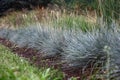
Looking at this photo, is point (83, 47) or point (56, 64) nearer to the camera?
point (83, 47)

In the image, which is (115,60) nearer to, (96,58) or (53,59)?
Answer: (96,58)

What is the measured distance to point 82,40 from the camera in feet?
22.6

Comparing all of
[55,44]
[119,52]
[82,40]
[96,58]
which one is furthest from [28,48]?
[119,52]

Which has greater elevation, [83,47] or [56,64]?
[83,47]

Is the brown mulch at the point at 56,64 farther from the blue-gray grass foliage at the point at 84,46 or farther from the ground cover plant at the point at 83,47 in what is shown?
the blue-gray grass foliage at the point at 84,46

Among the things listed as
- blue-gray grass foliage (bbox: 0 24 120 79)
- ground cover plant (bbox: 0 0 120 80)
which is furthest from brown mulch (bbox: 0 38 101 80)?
blue-gray grass foliage (bbox: 0 24 120 79)

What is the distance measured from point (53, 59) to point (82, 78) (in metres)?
2.11

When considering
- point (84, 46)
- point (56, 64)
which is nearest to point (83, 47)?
point (84, 46)

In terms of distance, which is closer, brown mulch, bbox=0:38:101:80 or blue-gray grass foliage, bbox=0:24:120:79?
blue-gray grass foliage, bbox=0:24:120:79

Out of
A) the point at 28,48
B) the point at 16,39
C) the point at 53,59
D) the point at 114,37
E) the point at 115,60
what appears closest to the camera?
the point at 115,60

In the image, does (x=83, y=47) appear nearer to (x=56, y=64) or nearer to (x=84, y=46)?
(x=84, y=46)

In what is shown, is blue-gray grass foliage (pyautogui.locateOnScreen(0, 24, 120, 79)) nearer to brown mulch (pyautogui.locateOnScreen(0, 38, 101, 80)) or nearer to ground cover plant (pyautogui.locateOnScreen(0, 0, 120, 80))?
ground cover plant (pyautogui.locateOnScreen(0, 0, 120, 80))

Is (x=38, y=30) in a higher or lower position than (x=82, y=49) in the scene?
lower

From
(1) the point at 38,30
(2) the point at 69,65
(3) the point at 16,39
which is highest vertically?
(2) the point at 69,65
